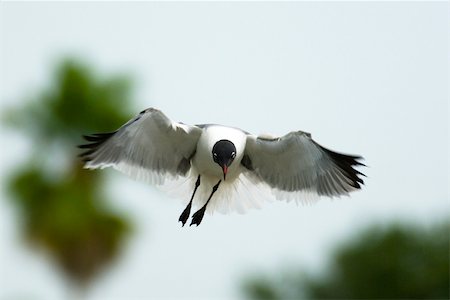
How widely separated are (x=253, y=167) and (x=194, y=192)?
0.48m

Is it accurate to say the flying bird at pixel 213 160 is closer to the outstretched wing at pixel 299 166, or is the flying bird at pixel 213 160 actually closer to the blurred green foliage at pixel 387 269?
the outstretched wing at pixel 299 166

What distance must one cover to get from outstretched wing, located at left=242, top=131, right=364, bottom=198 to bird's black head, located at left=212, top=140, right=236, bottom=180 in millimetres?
284

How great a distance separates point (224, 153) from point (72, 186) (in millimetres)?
10370

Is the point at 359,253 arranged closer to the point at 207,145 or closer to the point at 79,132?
the point at 79,132

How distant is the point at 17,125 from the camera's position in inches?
738

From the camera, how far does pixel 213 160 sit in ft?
27.6

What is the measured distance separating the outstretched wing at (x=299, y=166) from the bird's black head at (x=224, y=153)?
284mm

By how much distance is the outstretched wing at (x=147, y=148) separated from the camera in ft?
27.6

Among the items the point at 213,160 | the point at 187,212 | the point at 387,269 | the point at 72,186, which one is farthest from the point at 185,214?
the point at 387,269

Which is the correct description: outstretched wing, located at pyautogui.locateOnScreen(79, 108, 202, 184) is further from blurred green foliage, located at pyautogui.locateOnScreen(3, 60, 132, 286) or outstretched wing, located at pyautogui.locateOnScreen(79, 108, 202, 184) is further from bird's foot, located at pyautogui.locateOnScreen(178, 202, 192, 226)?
blurred green foliage, located at pyautogui.locateOnScreen(3, 60, 132, 286)

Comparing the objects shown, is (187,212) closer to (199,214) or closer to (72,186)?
(199,214)

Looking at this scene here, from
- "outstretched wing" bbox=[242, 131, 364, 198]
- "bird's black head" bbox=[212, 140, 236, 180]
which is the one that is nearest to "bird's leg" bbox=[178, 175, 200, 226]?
"outstretched wing" bbox=[242, 131, 364, 198]

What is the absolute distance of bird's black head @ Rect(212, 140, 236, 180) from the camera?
8.28m

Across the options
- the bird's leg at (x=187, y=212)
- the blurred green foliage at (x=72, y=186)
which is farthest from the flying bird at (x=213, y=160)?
the blurred green foliage at (x=72, y=186)
